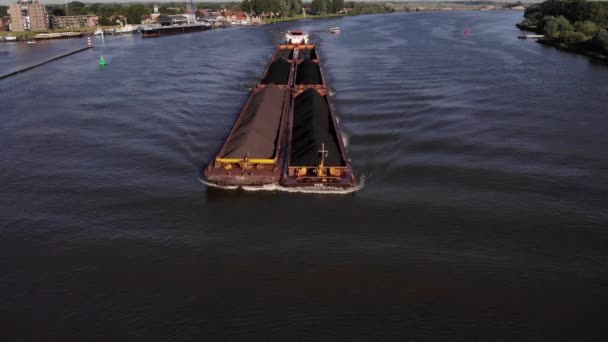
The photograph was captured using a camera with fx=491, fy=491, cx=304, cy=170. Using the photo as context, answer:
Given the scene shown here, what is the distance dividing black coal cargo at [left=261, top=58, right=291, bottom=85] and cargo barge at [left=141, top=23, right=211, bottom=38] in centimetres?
5827

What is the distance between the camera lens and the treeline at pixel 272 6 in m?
133

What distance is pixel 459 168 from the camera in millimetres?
21266

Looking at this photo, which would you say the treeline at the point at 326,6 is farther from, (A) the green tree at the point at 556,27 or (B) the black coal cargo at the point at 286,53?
(B) the black coal cargo at the point at 286,53

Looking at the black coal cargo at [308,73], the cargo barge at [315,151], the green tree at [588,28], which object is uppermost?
the green tree at [588,28]

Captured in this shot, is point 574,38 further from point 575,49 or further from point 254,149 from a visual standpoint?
point 254,149

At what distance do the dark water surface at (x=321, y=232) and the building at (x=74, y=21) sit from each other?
334 ft

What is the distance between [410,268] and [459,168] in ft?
26.9

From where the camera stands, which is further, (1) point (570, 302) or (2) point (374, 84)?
(2) point (374, 84)

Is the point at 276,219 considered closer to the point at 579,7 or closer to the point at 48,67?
the point at 48,67

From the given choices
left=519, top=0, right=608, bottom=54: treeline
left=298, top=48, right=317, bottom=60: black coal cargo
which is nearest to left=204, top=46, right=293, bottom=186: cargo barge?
left=298, top=48, right=317, bottom=60: black coal cargo

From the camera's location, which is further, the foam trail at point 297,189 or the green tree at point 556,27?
the green tree at point 556,27

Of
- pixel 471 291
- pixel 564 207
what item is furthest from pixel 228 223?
pixel 564 207

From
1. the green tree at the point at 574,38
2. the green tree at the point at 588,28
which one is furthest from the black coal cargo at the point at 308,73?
the green tree at the point at 588,28

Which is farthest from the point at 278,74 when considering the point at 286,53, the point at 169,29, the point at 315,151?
the point at 169,29
